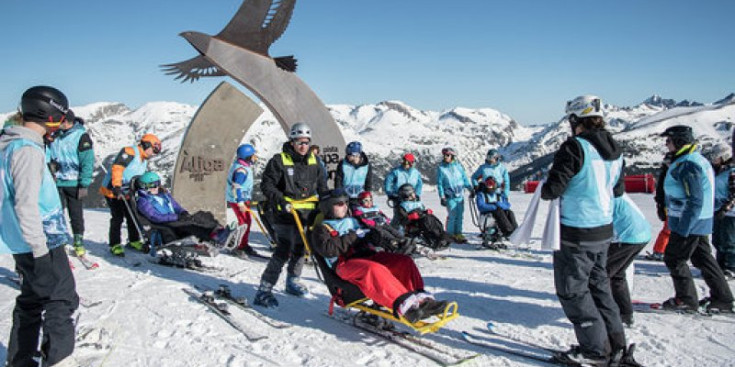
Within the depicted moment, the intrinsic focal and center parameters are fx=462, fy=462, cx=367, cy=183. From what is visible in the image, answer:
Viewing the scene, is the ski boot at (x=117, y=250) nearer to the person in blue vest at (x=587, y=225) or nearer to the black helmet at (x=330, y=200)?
the black helmet at (x=330, y=200)

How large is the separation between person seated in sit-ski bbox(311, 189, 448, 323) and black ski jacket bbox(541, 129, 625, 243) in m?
1.10

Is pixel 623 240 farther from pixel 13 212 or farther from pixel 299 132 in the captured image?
pixel 13 212

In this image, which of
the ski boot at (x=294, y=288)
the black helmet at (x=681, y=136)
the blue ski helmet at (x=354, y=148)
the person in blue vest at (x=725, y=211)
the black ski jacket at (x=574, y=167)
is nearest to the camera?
the black ski jacket at (x=574, y=167)

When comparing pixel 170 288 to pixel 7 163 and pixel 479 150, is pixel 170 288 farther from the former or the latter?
pixel 479 150

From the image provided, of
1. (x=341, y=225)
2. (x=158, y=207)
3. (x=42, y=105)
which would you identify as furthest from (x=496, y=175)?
(x=42, y=105)

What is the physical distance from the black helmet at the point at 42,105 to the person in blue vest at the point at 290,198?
2085 millimetres

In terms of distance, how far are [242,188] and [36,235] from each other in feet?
15.6

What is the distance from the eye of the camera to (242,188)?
7441 millimetres

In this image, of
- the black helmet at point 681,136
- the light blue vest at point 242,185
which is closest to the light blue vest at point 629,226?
the black helmet at point 681,136

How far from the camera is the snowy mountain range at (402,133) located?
67125 millimetres

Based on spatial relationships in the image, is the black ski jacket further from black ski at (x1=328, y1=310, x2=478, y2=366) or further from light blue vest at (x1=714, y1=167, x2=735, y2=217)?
light blue vest at (x1=714, y1=167, x2=735, y2=217)

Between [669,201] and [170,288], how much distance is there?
5386mm

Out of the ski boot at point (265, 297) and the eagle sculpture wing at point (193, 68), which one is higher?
the eagle sculpture wing at point (193, 68)

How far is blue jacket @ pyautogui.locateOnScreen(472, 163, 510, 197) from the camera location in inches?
343
